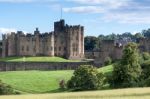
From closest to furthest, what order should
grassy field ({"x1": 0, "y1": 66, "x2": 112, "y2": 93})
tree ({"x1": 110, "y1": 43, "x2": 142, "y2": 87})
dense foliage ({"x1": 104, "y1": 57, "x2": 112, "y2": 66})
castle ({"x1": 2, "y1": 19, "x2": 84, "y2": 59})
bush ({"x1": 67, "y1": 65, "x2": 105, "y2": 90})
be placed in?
1. bush ({"x1": 67, "y1": 65, "x2": 105, "y2": 90})
2. tree ({"x1": 110, "y1": 43, "x2": 142, "y2": 87})
3. grassy field ({"x1": 0, "y1": 66, "x2": 112, "y2": 93})
4. dense foliage ({"x1": 104, "y1": 57, "x2": 112, "y2": 66})
5. castle ({"x1": 2, "y1": 19, "x2": 84, "y2": 59})

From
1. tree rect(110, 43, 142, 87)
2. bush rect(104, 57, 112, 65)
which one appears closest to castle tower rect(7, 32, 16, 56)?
bush rect(104, 57, 112, 65)

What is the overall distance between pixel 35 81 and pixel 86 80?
1635 centimetres

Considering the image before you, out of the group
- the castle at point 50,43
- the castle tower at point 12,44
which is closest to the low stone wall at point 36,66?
the castle at point 50,43

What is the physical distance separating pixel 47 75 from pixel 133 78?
2481 centimetres

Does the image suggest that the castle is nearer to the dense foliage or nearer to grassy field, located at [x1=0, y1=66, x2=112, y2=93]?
the dense foliage

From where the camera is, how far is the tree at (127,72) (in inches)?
3465

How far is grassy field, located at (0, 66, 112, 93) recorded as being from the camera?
93.7 m

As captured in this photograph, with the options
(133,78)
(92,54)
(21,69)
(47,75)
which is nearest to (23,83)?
(47,75)

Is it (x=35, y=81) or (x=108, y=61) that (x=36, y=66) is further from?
(x=35, y=81)

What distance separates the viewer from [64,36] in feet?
506

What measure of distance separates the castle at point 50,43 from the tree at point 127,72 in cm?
5870

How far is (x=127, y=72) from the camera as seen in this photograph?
89.5 m

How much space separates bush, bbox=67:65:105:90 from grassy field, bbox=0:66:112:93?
3.64 metres

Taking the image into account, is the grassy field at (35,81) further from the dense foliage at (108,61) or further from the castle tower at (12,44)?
the castle tower at (12,44)
